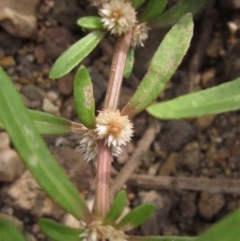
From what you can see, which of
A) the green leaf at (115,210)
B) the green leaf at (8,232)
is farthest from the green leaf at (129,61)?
the green leaf at (8,232)

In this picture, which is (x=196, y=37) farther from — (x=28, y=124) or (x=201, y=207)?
(x=28, y=124)

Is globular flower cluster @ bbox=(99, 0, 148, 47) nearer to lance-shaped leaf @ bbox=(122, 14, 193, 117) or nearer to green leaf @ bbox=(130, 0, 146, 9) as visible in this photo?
green leaf @ bbox=(130, 0, 146, 9)

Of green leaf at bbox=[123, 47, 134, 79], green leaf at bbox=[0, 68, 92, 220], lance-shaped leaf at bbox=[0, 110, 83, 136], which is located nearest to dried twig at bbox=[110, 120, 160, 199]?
green leaf at bbox=[123, 47, 134, 79]

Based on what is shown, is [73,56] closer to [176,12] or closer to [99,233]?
[176,12]

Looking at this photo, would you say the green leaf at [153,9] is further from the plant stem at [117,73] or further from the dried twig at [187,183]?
the dried twig at [187,183]

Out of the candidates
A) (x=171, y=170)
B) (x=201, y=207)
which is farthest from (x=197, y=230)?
(x=171, y=170)

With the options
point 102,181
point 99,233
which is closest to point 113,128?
point 102,181

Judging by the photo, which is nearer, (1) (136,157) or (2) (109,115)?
(2) (109,115)
